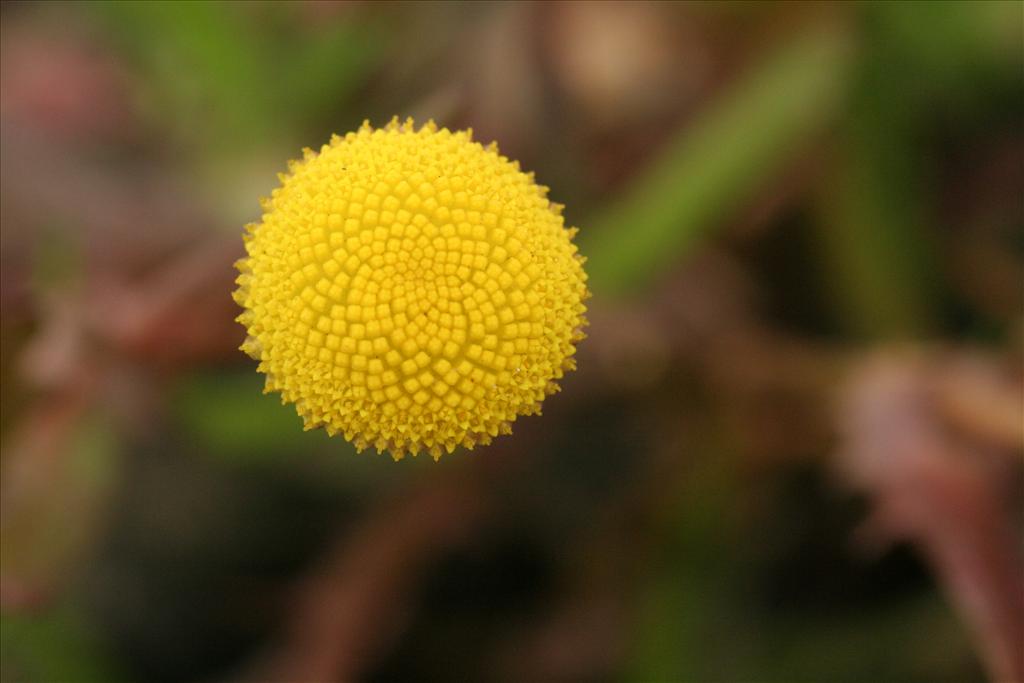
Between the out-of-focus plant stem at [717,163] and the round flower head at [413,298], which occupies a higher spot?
the out-of-focus plant stem at [717,163]

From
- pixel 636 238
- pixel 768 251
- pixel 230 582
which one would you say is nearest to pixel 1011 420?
pixel 636 238

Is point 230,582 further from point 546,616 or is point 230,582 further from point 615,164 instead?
point 615,164

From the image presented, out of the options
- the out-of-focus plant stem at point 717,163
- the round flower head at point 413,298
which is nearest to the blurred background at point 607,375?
the out-of-focus plant stem at point 717,163

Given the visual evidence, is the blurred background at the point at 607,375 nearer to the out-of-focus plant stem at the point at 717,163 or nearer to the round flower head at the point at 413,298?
the out-of-focus plant stem at the point at 717,163

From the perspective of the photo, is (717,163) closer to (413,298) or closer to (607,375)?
(607,375)

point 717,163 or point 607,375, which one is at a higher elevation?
point 717,163

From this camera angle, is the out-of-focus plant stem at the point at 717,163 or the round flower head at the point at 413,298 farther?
the out-of-focus plant stem at the point at 717,163

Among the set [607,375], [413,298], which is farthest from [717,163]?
[413,298]
